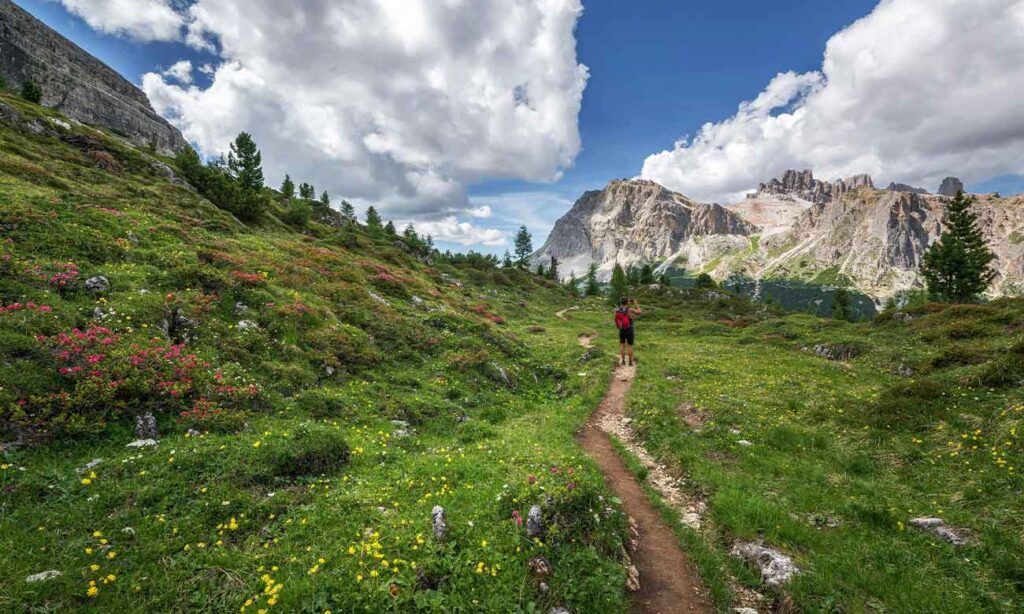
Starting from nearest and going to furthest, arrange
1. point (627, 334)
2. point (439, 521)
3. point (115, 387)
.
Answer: point (439, 521) < point (115, 387) < point (627, 334)

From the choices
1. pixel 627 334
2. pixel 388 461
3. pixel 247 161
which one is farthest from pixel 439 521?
pixel 247 161

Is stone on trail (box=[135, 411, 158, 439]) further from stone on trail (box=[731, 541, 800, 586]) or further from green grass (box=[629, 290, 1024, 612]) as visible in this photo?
stone on trail (box=[731, 541, 800, 586])

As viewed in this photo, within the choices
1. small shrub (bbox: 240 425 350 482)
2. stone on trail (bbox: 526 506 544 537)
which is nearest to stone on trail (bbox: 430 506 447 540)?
stone on trail (bbox: 526 506 544 537)

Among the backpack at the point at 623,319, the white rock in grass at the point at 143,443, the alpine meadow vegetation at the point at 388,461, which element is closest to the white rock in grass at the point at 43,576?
the alpine meadow vegetation at the point at 388,461

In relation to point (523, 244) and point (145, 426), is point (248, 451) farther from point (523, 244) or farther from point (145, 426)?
point (523, 244)

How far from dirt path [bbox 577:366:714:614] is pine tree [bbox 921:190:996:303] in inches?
3429

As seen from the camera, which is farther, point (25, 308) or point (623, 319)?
point (623, 319)

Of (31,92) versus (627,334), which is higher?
(31,92)

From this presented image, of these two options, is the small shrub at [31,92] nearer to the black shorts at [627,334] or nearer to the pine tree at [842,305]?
the black shorts at [627,334]

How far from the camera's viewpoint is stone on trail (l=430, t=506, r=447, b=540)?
898cm

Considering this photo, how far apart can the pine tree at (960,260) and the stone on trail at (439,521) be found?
93749 millimetres

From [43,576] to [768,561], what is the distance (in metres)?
14.0

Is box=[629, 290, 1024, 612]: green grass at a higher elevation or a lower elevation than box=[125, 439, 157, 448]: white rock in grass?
lower

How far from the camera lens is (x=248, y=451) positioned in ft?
36.8
